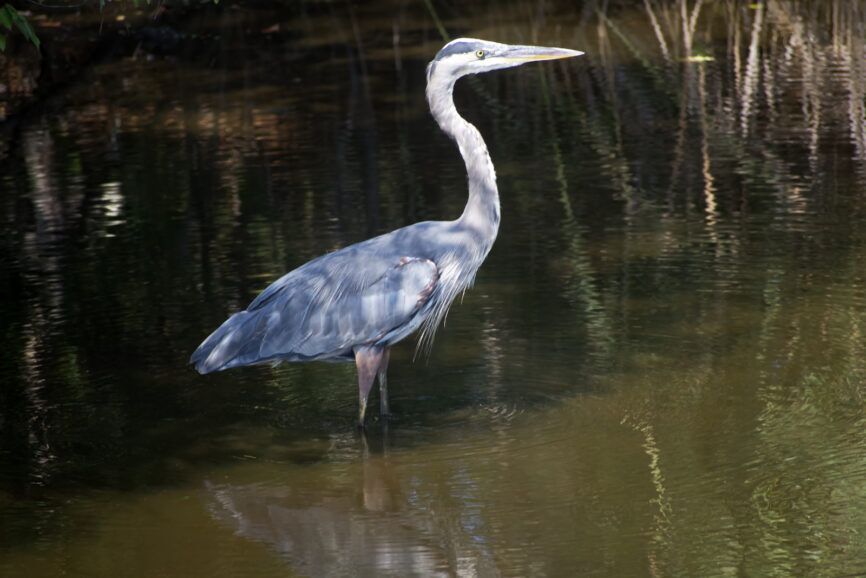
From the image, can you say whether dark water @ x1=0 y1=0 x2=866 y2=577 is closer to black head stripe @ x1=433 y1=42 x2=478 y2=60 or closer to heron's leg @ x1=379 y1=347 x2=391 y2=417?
heron's leg @ x1=379 y1=347 x2=391 y2=417

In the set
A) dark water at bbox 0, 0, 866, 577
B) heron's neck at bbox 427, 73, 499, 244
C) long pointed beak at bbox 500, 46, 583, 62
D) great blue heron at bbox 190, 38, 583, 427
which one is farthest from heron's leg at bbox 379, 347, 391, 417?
long pointed beak at bbox 500, 46, 583, 62

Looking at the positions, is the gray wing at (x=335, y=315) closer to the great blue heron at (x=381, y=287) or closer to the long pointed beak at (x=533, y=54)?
the great blue heron at (x=381, y=287)

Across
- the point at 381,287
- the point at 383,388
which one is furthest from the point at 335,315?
the point at 383,388

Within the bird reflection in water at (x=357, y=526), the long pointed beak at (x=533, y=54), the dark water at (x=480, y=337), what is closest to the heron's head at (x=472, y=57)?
the long pointed beak at (x=533, y=54)

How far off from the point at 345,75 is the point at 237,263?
735 cm

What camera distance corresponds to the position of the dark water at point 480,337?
5.82 meters

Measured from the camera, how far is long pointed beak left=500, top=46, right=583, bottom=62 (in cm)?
715

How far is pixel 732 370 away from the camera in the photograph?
7383 millimetres

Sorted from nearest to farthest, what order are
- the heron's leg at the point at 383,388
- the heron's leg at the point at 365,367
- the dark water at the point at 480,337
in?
the dark water at the point at 480,337, the heron's leg at the point at 365,367, the heron's leg at the point at 383,388

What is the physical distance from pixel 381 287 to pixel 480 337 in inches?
47.2

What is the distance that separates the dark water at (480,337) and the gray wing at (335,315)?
354 millimetres

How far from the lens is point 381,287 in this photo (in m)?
7.12

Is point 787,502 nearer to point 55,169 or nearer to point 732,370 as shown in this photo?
point 732,370

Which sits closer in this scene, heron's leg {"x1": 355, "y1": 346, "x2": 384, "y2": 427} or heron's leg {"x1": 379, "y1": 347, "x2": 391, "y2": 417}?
heron's leg {"x1": 355, "y1": 346, "x2": 384, "y2": 427}
